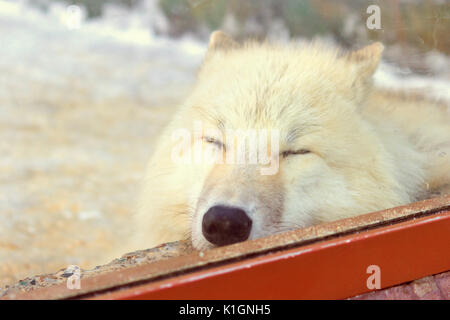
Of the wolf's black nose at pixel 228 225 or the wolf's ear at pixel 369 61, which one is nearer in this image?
the wolf's black nose at pixel 228 225

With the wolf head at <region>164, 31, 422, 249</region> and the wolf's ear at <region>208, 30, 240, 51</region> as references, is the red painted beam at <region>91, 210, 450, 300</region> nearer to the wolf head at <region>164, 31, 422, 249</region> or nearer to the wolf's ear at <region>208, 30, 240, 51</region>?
the wolf head at <region>164, 31, 422, 249</region>

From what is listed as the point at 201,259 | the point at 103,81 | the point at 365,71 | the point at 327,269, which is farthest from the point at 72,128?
the point at 327,269

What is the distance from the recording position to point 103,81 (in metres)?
6.01

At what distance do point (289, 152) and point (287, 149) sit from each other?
0.02 metres

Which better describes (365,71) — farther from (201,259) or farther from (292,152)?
(201,259)

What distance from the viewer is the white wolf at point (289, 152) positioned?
2043 millimetres

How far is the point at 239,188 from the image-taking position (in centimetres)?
198

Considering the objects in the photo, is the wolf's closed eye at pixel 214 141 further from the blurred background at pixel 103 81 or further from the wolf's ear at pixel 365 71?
the blurred background at pixel 103 81

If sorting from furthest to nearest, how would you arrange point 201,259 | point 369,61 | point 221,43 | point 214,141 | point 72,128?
point 72,128, point 221,43, point 369,61, point 214,141, point 201,259

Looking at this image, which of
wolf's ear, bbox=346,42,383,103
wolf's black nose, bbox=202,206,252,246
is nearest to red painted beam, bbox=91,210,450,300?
wolf's black nose, bbox=202,206,252,246

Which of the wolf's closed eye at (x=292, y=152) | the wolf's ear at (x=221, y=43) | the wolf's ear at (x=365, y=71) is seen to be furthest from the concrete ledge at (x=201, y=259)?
the wolf's ear at (x=221, y=43)

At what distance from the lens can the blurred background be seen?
3.00 m
